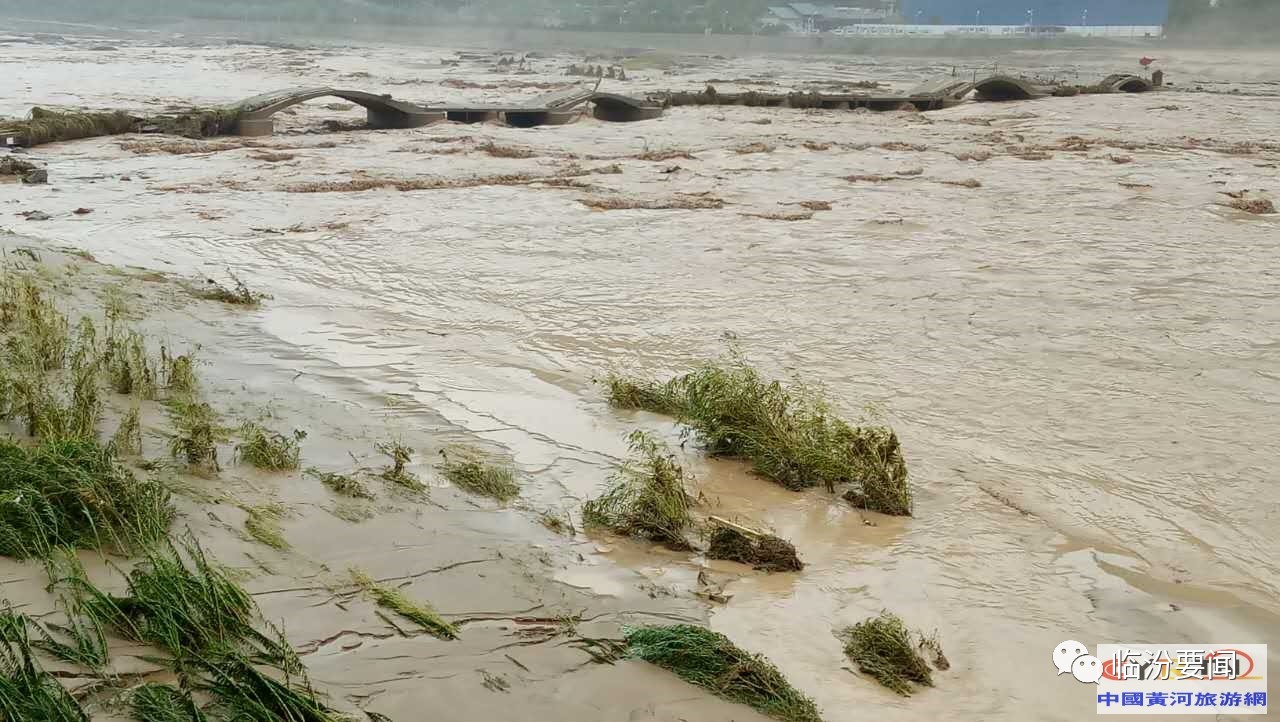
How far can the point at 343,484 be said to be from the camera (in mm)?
5953

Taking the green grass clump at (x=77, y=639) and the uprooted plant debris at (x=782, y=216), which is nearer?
the green grass clump at (x=77, y=639)

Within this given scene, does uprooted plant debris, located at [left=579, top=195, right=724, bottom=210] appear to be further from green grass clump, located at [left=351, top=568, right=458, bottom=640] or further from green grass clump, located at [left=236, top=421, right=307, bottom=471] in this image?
green grass clump, located at [left=351, top=568, right=458, bottom=640]

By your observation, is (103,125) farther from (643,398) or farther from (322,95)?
(643,398)

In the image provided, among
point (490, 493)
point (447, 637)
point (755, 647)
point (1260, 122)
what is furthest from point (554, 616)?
point (1260, 122)

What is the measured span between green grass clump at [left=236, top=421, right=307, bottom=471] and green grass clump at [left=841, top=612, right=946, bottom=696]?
3.07 m

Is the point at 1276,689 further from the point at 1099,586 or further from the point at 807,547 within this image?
the point at 807,547

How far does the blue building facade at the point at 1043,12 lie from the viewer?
Answer: 85750 mm

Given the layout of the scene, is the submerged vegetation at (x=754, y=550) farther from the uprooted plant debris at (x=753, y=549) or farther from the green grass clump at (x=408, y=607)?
the green grass clump at (x=408, y=607)

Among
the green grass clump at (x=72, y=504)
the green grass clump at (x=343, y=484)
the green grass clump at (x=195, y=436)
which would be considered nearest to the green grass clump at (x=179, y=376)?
the green grass clump at (x=195, y=436)

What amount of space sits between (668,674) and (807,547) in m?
1.66

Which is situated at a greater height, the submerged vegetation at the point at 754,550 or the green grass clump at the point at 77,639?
the green grass clump at the point at 77,639

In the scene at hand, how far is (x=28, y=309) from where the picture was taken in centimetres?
813

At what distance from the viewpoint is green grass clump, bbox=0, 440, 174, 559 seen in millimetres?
4668

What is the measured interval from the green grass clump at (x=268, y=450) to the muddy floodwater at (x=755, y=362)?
0.57ft
